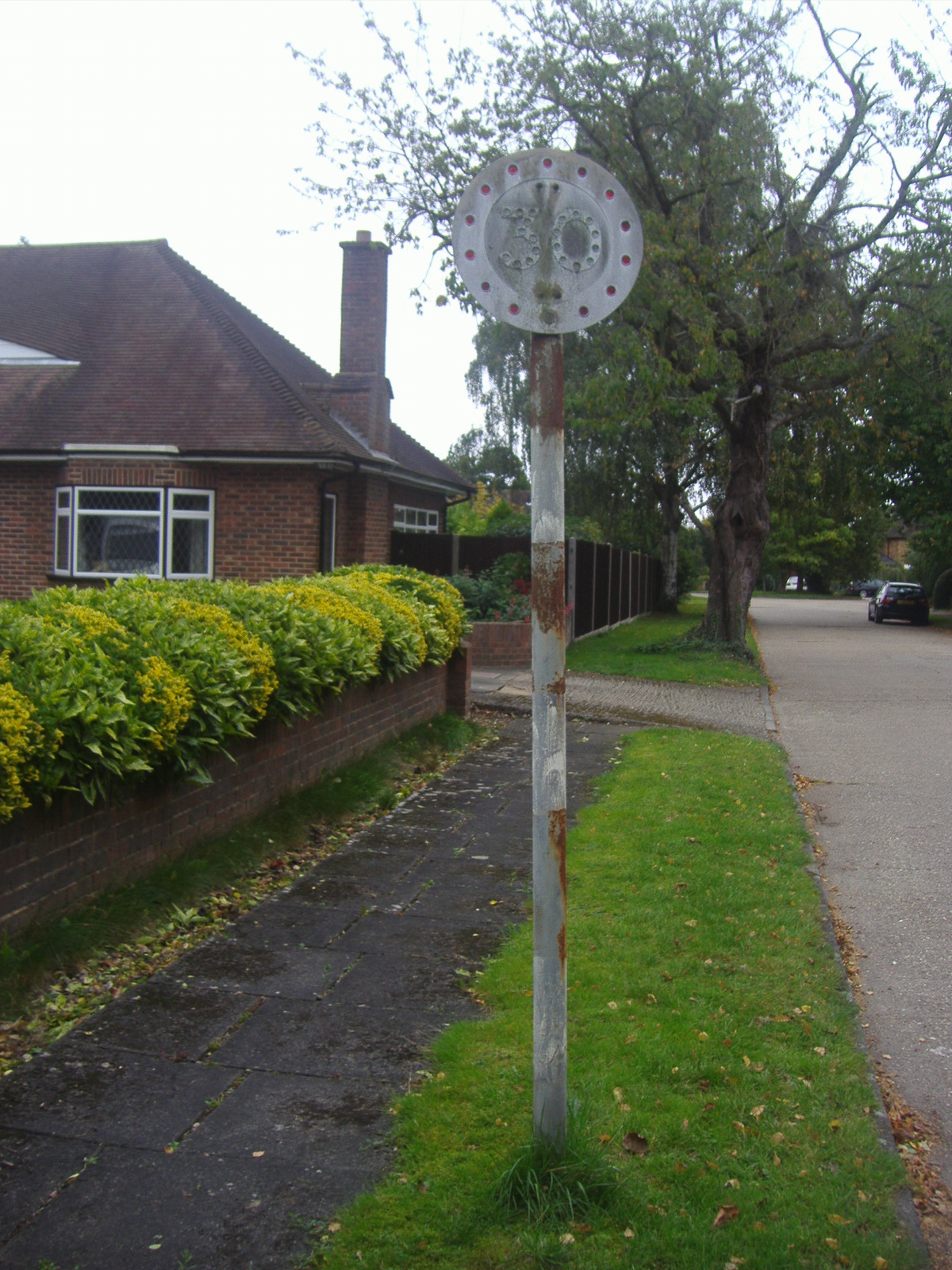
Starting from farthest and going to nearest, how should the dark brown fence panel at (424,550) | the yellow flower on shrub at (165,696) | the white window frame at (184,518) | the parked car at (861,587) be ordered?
1. the parked car at (861,587)
2. the dark brown fence panel at (424,550)
3. the white window frame at (184,518)
4. the yellow flower on shrub at (165,696)

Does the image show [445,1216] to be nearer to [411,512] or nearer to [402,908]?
[402,908]

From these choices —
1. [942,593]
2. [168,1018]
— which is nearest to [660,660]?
[168,1018]

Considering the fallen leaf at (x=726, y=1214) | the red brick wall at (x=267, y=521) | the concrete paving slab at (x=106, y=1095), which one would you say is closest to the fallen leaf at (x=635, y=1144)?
the fallen leaf at (x=726, y=1214)

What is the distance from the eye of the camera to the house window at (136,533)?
59.8 ft

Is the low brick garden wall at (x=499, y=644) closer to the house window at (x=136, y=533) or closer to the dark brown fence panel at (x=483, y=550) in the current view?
the house window at (x=136, y=533)

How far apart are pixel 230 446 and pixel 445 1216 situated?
15.8 metres

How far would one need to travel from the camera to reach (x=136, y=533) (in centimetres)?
1834

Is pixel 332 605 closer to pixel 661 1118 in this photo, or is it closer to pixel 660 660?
pixel 661 1118

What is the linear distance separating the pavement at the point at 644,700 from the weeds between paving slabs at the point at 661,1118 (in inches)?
266

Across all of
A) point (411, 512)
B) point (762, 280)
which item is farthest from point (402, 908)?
point (411, 512)

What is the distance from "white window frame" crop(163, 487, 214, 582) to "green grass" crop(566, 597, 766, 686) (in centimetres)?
593

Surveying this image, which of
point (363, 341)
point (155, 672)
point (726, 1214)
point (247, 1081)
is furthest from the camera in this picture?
point (363, 341)

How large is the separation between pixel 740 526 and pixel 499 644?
693 centimetres

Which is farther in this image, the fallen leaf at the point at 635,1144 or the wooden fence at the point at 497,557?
the wooden fence at the point at 497,557
